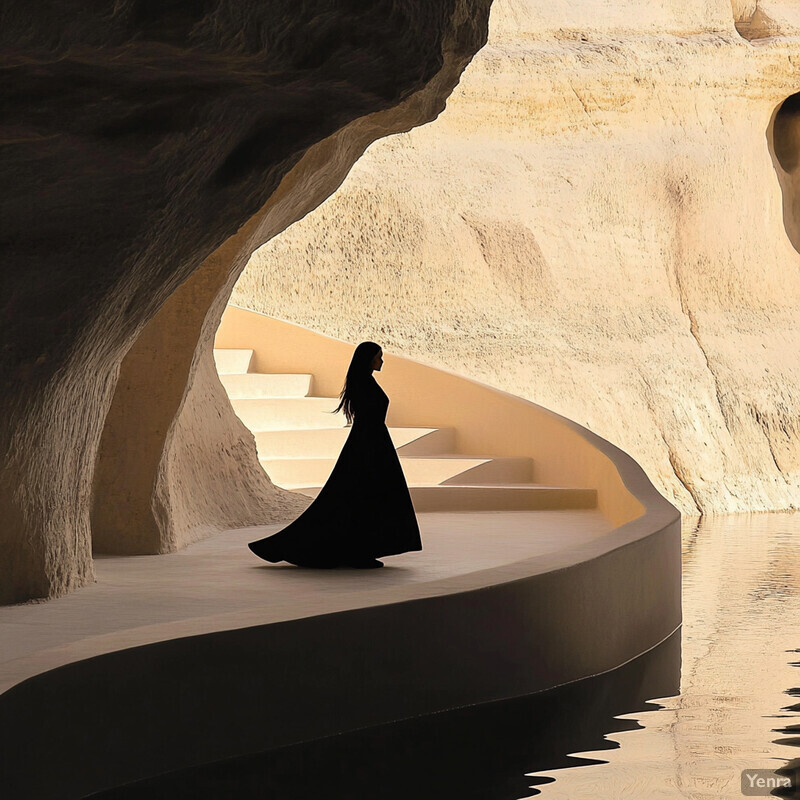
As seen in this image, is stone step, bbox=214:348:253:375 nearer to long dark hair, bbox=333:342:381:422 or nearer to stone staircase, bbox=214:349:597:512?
stone staircase, bbox=214:349:597:512

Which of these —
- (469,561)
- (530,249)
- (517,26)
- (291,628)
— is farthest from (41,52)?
(517,26)

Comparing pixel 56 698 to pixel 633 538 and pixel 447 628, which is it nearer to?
pixel 447 628

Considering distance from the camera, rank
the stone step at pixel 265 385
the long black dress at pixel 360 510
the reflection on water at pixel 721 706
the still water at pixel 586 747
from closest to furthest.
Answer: the still water at pixel 586 747 < the reflection on water at pixel 721 706 < the long black dress at pixel 360 510 < the stone step at pixel 265 385

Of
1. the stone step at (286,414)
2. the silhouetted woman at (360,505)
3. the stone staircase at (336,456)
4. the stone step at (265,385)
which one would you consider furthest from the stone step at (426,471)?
the silhouetted woman at (360,505)

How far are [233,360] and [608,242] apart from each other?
34.8 ft

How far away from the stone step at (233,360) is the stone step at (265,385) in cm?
24

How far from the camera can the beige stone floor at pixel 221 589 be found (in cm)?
531

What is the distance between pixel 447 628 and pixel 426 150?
62.5ft

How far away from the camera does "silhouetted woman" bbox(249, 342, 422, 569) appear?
25.9ft

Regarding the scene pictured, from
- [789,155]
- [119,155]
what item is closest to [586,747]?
[119,155]

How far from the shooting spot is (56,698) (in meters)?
4.50

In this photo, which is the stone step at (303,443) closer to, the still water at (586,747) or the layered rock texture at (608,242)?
the still water at (586,747)

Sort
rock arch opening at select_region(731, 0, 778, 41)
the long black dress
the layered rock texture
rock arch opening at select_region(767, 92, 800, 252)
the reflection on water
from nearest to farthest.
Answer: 1. the reflection on water
2. the long black dress
3. the layered rock texture
4. rock arch opening at select_region(731, 0, 778, 41)
5. rock arch opening at select_region(767, 92, 800, 252)

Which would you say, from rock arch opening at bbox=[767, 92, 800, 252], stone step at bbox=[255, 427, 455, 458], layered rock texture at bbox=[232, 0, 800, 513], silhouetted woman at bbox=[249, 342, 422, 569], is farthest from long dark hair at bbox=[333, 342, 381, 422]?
rock arch opening at bbox=[767, 92, 800, 252]
